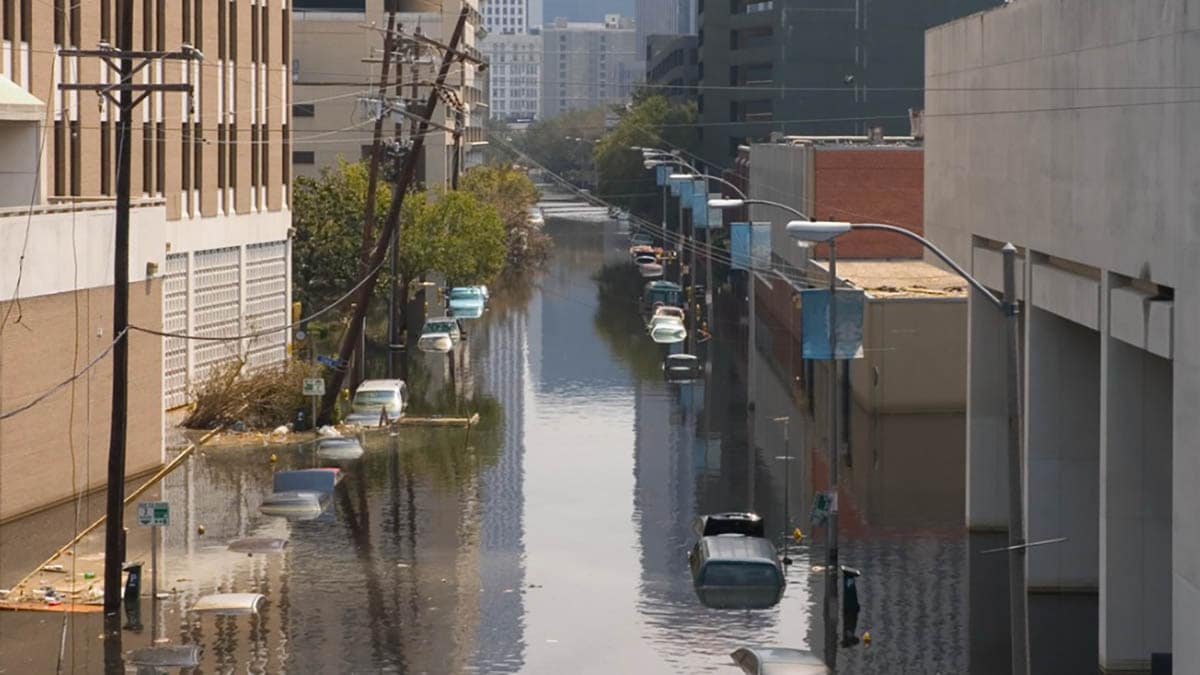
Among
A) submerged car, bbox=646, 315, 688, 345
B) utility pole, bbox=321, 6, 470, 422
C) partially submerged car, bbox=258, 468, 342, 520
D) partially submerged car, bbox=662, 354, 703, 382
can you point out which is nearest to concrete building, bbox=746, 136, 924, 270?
submerged car, bbox=646, 315, 688, 345

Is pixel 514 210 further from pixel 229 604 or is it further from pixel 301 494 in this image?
pixel 229 604

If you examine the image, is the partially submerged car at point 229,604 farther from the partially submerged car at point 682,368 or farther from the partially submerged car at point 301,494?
the partially submerged car at point 682,368

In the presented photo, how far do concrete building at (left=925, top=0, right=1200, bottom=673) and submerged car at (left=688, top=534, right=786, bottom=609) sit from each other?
4.31 meters

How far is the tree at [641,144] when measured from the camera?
162375mm

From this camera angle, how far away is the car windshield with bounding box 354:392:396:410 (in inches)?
2338

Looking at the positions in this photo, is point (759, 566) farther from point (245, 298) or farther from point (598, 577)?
point (245, 298)

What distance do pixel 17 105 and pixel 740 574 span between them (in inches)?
753

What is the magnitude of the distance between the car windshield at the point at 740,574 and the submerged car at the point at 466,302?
59.2 meters

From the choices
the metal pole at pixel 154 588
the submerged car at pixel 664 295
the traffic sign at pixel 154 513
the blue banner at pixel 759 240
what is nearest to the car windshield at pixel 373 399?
the blue banner at pixel 759 240

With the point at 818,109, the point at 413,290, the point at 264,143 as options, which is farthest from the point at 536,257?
the point at 264,143

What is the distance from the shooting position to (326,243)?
82.3 m

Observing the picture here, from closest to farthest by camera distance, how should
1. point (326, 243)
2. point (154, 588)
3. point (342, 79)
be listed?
point (154, 588), point (326, 243), point (342, 79)

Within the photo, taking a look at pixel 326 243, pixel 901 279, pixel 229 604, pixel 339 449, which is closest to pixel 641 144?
pixel 326 243

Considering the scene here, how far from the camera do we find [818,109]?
137 metres
